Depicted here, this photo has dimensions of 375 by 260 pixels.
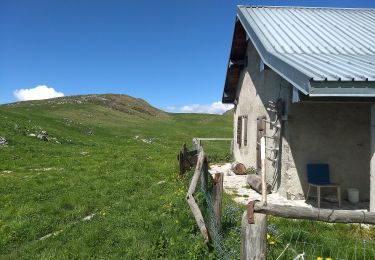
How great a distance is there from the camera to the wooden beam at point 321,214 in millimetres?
3995

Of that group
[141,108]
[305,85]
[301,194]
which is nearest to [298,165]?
[301,194]

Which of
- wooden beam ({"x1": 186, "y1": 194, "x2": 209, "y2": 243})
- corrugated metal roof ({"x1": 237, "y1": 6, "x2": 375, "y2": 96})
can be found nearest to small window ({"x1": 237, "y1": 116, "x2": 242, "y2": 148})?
corrugated metal roof ({"x1": 237, "y1": 6, "x2": 375, "y2": 96})

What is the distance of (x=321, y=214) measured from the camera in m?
4.05

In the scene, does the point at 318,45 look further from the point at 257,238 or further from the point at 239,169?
the point at 257,238

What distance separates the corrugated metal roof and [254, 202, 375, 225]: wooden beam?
153 inches

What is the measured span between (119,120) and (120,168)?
3755 cm

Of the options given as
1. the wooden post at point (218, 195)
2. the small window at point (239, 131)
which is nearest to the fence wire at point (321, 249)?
the wooden post at point (218, 195)

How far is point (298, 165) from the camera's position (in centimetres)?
1119

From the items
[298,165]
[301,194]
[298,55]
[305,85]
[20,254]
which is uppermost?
[298,55]

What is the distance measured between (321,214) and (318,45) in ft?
28.5

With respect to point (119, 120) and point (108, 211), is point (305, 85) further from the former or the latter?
point (119, 120)

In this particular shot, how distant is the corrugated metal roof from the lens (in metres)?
7.63

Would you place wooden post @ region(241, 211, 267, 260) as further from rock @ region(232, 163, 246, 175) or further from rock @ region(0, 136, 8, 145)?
rock @ region(0, 136, 8, 145)

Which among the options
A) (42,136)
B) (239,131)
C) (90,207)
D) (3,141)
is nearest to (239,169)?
(239,131)
